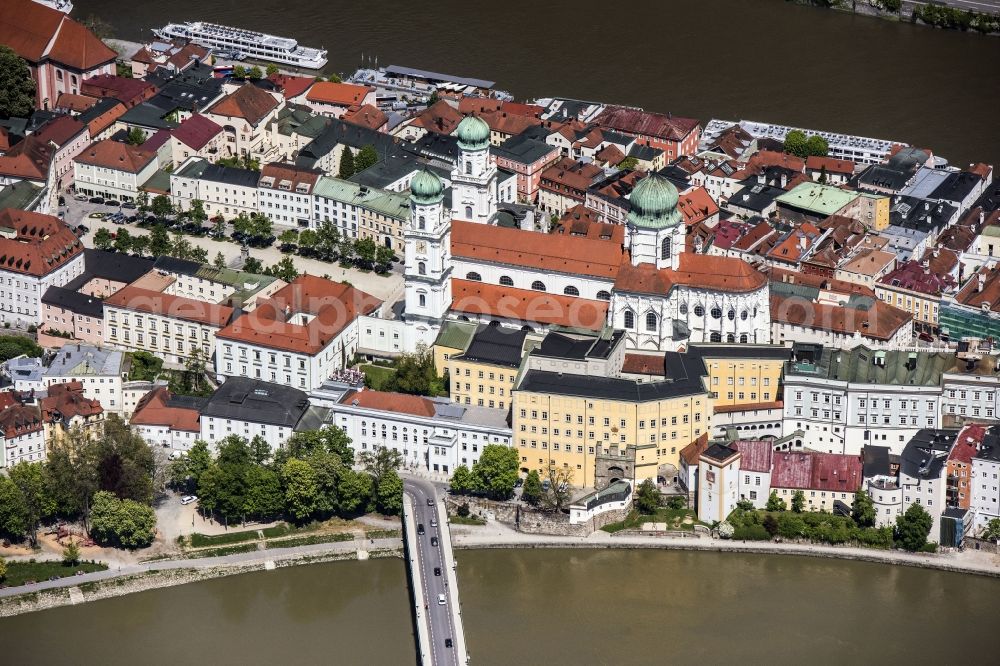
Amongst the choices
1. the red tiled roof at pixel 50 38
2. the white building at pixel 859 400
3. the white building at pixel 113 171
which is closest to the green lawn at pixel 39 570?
the white building at pixel 859 400

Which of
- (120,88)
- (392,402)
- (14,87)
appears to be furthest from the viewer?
(120,88)

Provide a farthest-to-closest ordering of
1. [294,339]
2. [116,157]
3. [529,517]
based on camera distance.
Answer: [116,157] < [294,339] < [529,517]

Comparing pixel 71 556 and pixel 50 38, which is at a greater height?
pixel 50 38

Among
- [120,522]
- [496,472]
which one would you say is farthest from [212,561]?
[496,472]

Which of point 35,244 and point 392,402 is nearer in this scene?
point 392,402

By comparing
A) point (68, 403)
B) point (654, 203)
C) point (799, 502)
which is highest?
point (654, 203)

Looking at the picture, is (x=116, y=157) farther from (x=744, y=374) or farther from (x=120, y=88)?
(x=744, y=374)

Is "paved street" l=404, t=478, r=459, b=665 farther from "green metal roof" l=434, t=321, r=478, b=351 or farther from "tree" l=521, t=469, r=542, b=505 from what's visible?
"green metal roof" l=434, t=321, r=478, b=351
